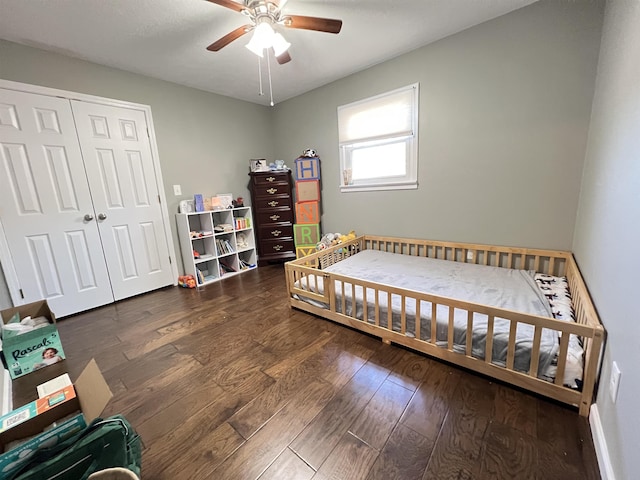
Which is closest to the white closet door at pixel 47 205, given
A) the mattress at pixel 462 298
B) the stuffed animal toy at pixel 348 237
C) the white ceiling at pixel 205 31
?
the white ceiling at pixel 205 31

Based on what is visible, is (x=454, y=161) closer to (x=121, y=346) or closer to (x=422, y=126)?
(x=422, y=126)

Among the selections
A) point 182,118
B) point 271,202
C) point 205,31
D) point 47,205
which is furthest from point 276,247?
point 205,31

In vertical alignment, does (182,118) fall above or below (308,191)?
above

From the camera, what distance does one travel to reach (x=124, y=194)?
286cm

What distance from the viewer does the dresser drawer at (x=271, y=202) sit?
3.80 meters

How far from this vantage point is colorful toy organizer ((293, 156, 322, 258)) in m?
3.63

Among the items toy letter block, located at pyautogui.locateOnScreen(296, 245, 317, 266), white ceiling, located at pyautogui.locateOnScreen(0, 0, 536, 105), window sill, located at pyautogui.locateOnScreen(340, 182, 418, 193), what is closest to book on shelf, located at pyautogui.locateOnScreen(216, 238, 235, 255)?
toy letter block, located at pyautogui.locateOnScreen(296, 245, 317, 266)

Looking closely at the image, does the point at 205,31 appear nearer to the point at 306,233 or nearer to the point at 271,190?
the point at 271,190

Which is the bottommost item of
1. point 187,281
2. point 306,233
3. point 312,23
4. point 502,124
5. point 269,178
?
point 187,281

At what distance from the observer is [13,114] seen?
7.20ft

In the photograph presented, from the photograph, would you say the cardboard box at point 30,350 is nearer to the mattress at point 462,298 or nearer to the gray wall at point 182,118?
the gray wall at point 182,118

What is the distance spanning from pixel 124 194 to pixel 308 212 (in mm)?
2219

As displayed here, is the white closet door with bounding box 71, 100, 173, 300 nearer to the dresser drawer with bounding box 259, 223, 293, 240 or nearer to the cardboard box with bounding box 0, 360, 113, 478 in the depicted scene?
the dresser drawer with bounding box 259, 223, 293, 240

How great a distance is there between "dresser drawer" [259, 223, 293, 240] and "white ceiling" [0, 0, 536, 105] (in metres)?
1.98
